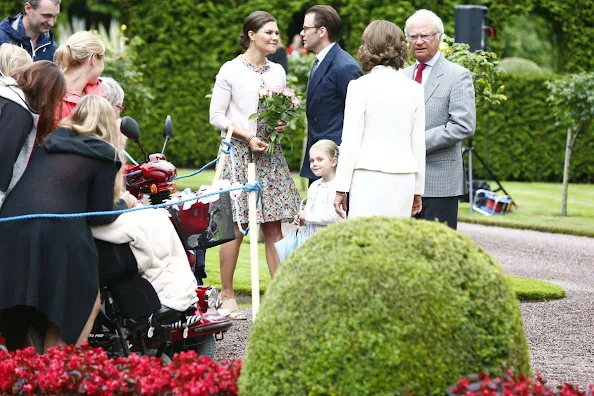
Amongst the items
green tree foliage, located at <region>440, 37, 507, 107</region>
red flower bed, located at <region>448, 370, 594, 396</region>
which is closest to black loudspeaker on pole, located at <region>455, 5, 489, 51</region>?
green tree foliage, located at <region>440, 37, 507, 107</region>

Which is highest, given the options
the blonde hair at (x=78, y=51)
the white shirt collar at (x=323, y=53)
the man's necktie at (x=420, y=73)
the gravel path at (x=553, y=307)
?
the white shirt collar at (x=323, y=53)

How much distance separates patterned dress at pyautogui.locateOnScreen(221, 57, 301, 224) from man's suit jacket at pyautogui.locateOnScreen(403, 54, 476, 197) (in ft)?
4.09

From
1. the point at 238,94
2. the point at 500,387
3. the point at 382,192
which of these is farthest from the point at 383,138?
the point at 500,387

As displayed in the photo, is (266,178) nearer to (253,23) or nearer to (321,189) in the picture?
(321,189)

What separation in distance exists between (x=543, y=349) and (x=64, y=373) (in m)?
3.39

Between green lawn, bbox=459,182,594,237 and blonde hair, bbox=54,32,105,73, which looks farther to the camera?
green lawn, bbox=459,182,594,237

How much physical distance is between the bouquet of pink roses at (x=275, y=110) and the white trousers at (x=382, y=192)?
5.16ft

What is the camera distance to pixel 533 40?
37594 millimetres

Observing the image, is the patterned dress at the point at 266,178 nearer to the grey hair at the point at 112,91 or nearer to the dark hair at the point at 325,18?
the dark hair at the point at 325,18

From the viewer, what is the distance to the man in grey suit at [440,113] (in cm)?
635

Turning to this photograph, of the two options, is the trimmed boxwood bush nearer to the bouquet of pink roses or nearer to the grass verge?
the bouquet of pink roses

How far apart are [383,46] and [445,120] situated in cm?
84

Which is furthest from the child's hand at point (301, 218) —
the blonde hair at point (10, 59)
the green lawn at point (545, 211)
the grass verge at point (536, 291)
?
the green lawn at point (545, 211)

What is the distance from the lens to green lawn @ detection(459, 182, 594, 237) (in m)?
13.9
